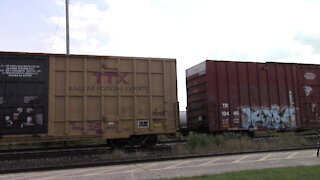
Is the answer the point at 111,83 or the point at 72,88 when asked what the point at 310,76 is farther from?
the point at 72,88

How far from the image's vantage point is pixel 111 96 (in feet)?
38.6

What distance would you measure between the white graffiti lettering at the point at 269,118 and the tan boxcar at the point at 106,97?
3930 millimetres

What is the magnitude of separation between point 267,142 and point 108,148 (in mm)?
6640

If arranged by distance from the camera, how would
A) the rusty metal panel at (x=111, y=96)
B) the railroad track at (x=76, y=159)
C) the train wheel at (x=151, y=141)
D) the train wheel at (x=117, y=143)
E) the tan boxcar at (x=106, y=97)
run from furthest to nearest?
the train wheel at (x=151, y=141) < the train wheel at (x=117, y=143) < the rusty metal panel at (x=111, y=96) < the tan boxcar at (x=106, y=97) < the railroad track at (x=76, y=159)

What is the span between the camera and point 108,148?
12602 millimetres

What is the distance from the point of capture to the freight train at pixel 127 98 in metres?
10.8

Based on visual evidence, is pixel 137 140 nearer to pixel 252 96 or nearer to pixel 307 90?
pixel 252 96

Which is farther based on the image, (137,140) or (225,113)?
(225,113)

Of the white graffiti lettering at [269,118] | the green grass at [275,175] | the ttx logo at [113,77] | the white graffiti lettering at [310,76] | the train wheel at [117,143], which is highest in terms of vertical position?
the white graffiti lettering at [310,76]

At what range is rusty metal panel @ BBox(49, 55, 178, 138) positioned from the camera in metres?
11.2

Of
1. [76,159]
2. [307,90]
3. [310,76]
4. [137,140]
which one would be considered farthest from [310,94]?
[76,159]

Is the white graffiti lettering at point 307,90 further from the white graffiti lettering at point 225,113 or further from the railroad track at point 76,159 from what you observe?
the white graffiti lettering at point 225,113

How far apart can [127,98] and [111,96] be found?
0.61m

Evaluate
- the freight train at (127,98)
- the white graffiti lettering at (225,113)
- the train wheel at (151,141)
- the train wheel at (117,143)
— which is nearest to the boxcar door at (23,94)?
the freight train at (127,98)
